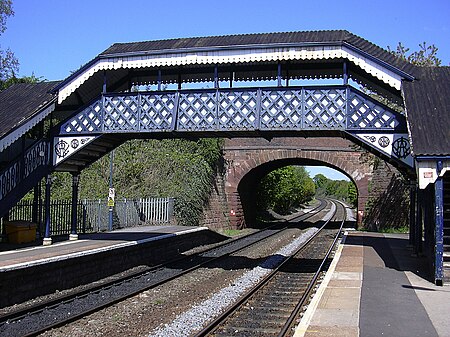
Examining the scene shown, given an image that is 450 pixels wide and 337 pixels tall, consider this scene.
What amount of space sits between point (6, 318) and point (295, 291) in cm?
649

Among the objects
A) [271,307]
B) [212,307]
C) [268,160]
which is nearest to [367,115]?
[271,307]

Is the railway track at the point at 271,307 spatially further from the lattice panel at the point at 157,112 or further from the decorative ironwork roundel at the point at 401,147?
the lattice panel at the point at 157,112

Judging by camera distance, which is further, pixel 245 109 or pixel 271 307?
pixel 245 109

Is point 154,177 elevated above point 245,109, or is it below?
below

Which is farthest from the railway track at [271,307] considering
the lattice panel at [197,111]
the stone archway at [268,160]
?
the stone archway at [268,160]

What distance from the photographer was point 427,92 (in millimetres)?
12516

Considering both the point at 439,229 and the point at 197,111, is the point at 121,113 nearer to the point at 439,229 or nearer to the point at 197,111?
the point at 197,111

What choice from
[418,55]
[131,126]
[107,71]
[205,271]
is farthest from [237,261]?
[418,55]

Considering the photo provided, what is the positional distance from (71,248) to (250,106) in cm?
627

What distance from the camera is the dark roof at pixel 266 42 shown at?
1323cm

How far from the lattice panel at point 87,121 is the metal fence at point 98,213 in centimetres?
333

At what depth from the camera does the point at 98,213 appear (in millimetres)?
21750

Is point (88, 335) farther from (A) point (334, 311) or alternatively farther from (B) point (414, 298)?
(B) point (414, 298)

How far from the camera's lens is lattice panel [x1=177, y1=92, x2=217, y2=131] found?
45.7 ft
